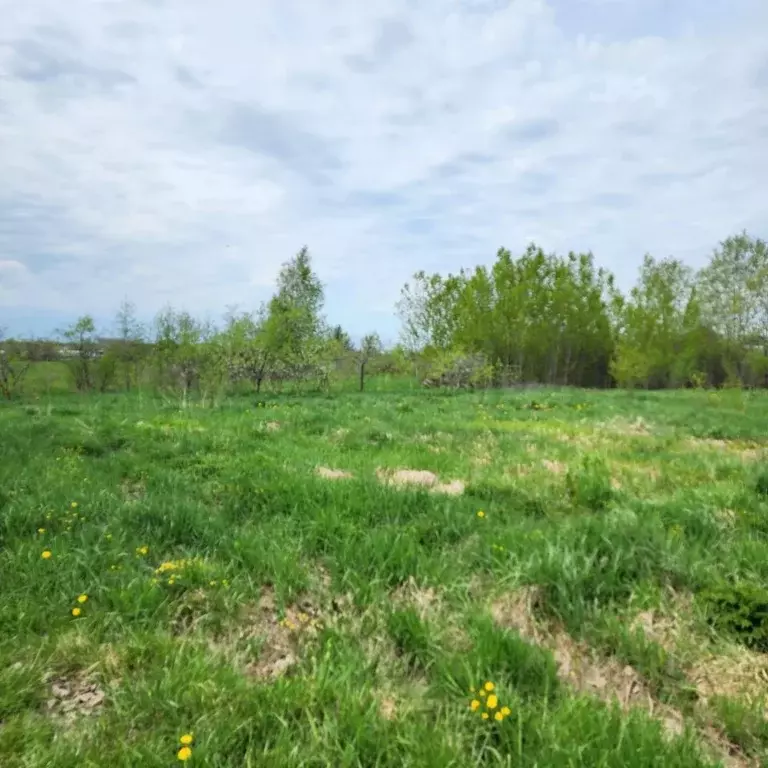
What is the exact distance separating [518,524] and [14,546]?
3947mm

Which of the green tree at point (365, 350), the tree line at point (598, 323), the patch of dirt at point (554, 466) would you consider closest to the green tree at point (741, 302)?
the tree line at point (598, 323)

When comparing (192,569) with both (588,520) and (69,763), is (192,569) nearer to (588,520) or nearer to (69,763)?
(69,763)

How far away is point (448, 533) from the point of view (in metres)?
4.62

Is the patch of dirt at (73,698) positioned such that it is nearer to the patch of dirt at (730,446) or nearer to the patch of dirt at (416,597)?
the patch of dirt at (416,597)

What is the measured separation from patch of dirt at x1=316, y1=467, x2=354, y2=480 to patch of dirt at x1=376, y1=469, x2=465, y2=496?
14.5 inches

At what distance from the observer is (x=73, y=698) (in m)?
2.73

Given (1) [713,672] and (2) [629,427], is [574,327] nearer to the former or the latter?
(2) [629,427]

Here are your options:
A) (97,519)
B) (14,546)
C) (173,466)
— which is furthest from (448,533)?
(173,466)

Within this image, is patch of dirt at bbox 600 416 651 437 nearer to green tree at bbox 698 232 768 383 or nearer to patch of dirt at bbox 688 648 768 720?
patch of dirt at bbox 688 648 768 720

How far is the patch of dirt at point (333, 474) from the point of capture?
615 cm

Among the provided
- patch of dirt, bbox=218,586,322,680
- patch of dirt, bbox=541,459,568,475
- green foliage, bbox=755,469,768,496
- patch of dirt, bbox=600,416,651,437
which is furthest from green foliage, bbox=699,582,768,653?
patch of dirt, bbox=600,416,651,437

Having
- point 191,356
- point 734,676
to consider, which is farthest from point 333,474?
point 191,356

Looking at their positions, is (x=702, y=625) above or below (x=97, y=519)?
below

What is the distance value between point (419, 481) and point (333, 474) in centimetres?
100
